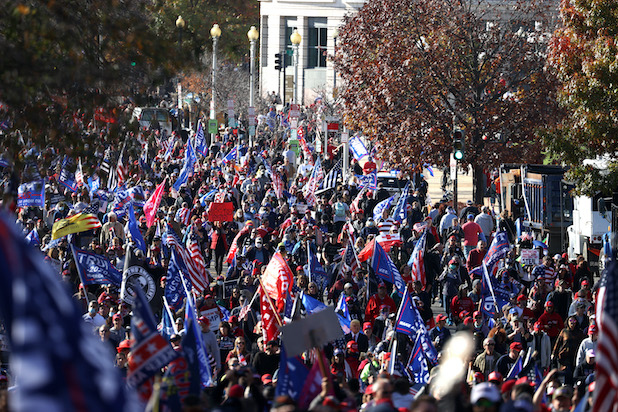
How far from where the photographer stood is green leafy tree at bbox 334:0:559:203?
100ft

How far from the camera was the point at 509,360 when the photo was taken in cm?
1366

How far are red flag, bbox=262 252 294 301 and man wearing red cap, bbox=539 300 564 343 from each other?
3.59 meters

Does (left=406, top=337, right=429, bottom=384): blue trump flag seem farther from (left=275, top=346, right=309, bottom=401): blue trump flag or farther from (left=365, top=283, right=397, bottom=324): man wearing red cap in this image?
(left=275, top=346, right=309, bottom=401): blue trump flag

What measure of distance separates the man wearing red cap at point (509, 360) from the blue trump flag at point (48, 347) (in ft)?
28.6

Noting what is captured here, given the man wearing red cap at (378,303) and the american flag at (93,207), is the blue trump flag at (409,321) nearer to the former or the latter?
the man wearing red cap at (378,303)

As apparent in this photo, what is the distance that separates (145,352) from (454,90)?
22.3 m

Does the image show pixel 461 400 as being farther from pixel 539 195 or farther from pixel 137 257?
pixel 539 195

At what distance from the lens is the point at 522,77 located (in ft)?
105

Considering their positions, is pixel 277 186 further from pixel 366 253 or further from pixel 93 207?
pixel 366 253

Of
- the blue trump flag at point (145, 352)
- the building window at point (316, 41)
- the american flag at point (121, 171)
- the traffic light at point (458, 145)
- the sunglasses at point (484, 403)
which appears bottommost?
the sunglasses at point (484, 403)

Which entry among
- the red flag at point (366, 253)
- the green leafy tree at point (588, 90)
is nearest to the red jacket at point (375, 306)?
the red flag at point (366, 253)

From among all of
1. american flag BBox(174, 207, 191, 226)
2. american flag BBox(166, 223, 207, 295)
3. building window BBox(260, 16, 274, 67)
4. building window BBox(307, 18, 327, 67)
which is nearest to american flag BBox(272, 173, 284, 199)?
american flag BBox(174, 207, 191, 226)

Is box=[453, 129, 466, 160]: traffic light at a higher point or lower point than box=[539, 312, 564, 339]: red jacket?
higher

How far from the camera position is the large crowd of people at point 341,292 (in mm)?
10234
